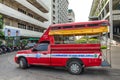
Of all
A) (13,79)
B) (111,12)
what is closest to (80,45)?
(13,79)

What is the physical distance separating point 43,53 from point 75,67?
2.17 metres

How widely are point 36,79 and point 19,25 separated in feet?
113

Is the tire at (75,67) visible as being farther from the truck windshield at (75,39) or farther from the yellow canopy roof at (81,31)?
the yellow canopy roof at (81,31)

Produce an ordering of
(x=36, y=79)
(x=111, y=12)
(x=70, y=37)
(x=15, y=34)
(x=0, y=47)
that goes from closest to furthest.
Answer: (x=36, y=79) → (x=70, y=37) → (x=0, y=47) → (x=15, y=34) → (x=111, y=12)

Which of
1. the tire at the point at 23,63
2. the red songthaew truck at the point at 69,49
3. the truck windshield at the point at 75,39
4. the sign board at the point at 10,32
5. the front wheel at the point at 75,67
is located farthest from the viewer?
the sign board at the point at 10,32

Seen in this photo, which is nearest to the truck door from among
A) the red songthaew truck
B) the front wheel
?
the red songthaew truck

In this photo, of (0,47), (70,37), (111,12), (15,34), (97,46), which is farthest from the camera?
(111,12)

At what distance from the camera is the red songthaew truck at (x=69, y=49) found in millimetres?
9764

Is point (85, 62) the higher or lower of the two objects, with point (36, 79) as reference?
higher

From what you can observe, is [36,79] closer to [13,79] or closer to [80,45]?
[13,79]

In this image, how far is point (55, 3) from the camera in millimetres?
93125

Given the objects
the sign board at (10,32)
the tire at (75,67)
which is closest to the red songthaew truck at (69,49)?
the tire at (75,67)

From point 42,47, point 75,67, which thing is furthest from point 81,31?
point 42,47

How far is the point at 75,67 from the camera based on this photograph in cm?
998
